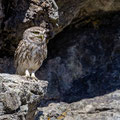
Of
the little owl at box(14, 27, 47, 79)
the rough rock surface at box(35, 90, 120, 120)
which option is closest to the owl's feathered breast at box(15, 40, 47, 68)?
the little owl at box(14, 27, 47, 79)

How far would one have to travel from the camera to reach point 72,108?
5.49 meters

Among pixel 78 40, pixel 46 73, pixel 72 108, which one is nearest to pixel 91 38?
pixel 78 40

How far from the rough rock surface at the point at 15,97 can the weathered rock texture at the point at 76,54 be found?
1189 mm

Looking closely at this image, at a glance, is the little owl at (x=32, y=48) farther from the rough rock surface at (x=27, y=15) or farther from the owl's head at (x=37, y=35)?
the rough rock surface at (x=27, y=15)

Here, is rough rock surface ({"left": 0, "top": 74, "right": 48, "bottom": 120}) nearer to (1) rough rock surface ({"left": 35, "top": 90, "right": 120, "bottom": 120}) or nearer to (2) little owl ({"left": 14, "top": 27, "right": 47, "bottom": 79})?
(2) little owl ({"left": 14, "top": 27, "right": 47, "bottom": 79})

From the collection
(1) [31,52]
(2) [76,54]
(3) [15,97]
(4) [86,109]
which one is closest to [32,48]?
(1) [31,52]

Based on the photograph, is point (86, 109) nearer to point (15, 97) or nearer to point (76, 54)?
point (76, 54)

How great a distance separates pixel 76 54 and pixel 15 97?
2431 mm

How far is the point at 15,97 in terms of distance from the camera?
152 inches

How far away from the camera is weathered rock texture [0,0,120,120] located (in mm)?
5367

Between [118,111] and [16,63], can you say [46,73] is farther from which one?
[118,111]

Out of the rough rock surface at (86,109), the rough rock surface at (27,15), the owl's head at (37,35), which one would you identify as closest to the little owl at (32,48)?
the owl's head at (37,35)

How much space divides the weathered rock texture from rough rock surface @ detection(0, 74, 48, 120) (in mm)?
1189

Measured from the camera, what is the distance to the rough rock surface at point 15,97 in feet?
12.5
